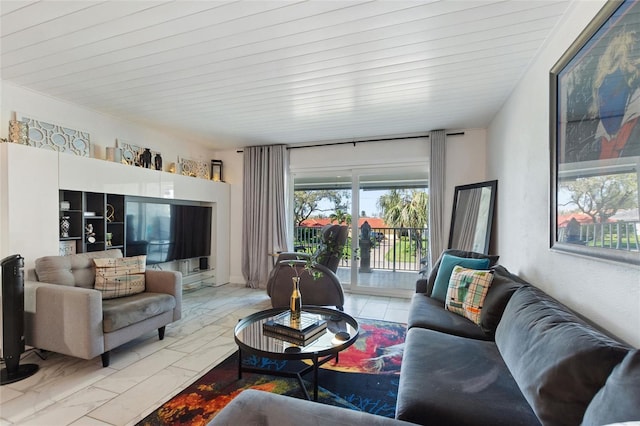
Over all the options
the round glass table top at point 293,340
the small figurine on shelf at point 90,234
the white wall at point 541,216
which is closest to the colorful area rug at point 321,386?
the round glass table top at point 293,340

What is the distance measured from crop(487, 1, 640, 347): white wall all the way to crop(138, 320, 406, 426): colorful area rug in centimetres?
122

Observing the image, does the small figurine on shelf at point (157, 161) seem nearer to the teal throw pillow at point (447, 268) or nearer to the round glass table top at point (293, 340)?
the round glass table top at point (293, 340)

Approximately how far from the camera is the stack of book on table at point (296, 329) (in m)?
1.83

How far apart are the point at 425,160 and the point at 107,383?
4215mm

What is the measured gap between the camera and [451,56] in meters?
2.11

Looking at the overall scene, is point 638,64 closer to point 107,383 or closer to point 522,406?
point 522,406

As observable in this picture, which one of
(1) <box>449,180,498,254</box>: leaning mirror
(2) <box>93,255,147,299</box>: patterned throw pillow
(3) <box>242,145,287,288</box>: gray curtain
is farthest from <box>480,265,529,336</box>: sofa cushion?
(3) <box>242,145,287,288</box>: gray curtain

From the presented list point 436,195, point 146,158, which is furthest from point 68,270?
point 436,195

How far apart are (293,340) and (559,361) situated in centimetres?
135

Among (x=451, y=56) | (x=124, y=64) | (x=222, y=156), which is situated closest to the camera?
(x=451, y=56)

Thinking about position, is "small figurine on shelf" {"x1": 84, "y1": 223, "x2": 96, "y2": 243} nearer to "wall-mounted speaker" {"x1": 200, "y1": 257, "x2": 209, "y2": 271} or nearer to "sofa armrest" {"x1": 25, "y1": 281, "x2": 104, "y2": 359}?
"sofa armrest" {"x1": 25, "y1": 281, "x2": 104, "y2": 359}

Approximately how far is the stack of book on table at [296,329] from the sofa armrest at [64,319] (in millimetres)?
1262

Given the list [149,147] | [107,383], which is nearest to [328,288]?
[107,383]

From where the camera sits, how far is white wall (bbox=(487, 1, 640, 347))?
1.18 metres
